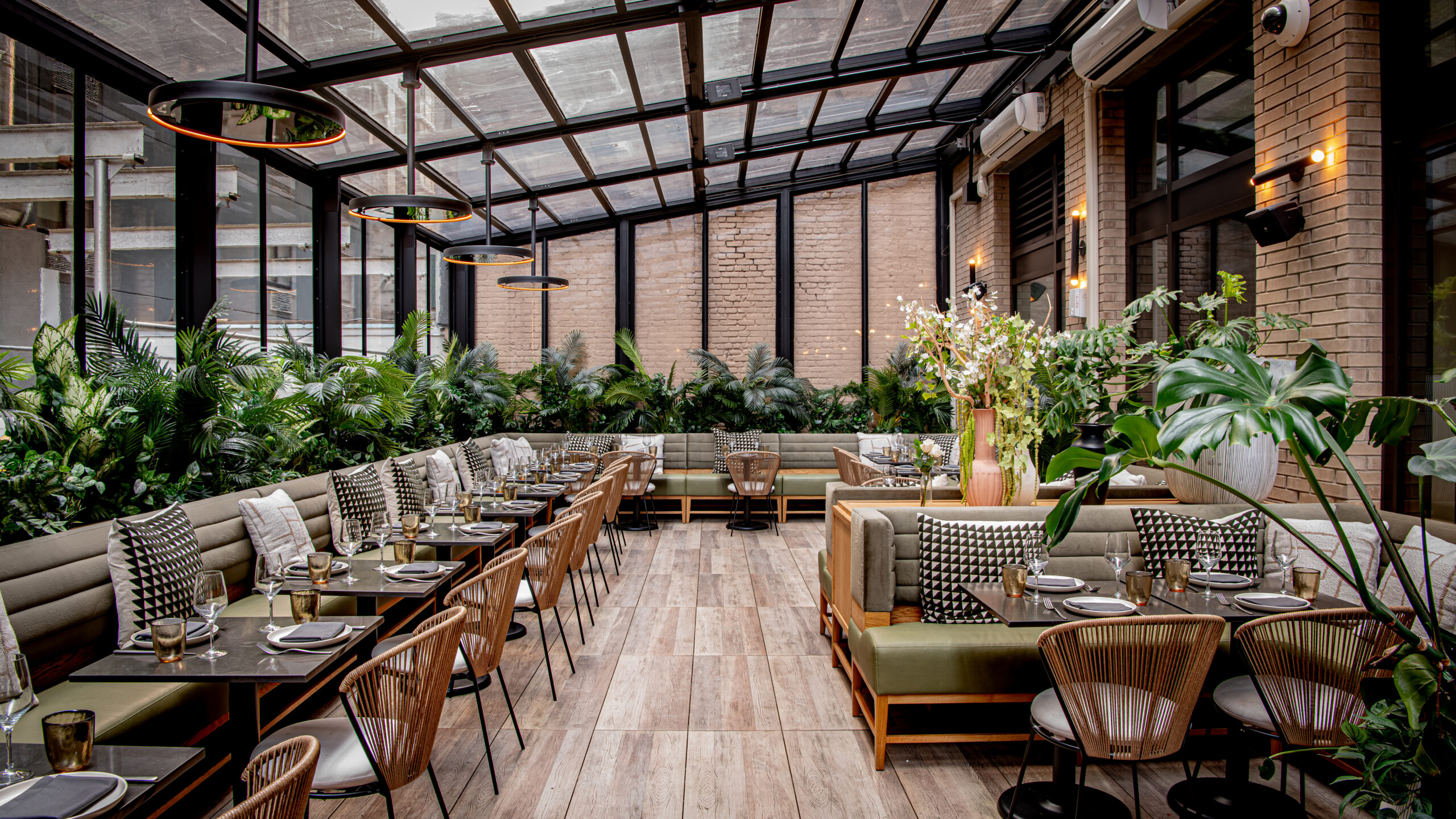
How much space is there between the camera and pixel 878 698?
2992mm

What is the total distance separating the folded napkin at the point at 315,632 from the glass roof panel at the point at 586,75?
13.7 ft

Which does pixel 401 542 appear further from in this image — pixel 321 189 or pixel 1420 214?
pixel 1420 214

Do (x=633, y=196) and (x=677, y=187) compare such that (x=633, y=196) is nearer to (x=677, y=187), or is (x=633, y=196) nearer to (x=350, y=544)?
(x=677, y=187)

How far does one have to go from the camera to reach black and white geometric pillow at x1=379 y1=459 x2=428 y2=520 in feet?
17.5

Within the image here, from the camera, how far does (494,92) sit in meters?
5.82

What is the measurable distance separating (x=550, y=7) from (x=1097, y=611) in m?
4.66

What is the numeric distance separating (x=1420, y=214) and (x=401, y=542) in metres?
5.32

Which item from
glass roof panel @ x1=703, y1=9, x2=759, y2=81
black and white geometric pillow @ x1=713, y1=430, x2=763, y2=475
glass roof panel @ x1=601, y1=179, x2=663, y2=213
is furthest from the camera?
glass roof panel @ x1=601, y1=179, x2=663, y2=213

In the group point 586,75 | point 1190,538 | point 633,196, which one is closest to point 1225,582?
point 1190,538

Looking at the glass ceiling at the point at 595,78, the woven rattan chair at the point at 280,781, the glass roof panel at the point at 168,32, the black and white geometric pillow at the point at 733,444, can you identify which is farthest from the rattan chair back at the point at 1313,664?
the black and white geometric pillow at the point at 733,444

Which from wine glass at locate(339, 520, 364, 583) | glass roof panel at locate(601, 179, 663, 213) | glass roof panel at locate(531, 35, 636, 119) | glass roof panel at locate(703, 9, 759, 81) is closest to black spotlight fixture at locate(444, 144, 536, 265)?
glass roof panel at locate(531, 35, 636, 119)

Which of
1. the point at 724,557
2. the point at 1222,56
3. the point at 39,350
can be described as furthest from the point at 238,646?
the point at 1222,56

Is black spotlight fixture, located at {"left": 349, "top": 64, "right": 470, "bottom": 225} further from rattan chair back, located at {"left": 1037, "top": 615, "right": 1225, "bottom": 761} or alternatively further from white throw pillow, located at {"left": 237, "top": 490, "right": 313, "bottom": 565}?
rattan chair back, located at {"left": 1037, "top": 615, "right": 1225, "bottom": 761}

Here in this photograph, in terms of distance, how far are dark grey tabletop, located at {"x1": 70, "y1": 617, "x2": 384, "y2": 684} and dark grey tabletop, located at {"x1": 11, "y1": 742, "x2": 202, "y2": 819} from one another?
1.07 ft
